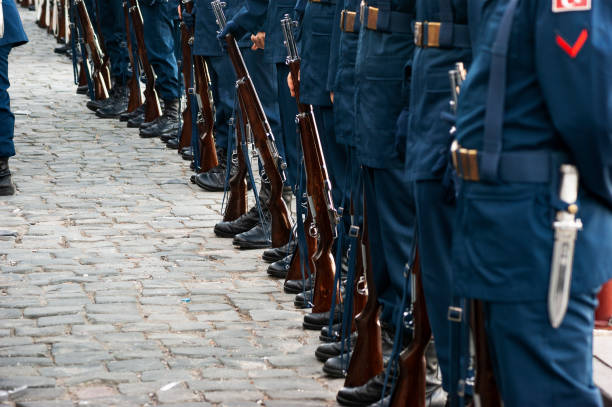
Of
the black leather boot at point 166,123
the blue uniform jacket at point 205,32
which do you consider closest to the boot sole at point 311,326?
the blue uniform jacket at point 205,32

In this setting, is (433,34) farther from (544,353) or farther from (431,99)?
(544,353)

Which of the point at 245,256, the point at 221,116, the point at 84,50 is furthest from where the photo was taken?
the point at 84,50

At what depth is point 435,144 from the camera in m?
3.61

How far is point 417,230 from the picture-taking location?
3.65 meters

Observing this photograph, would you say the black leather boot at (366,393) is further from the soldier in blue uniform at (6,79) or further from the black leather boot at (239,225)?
the soldier in blue uniform at (6,79)

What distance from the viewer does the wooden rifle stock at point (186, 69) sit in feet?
29.5

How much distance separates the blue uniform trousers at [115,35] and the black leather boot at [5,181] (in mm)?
3599

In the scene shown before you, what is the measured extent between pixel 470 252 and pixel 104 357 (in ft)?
8.26

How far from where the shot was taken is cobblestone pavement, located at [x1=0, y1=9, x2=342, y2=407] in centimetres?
475

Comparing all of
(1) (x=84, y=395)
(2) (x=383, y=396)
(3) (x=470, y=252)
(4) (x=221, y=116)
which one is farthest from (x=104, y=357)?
(4) (x=221, y=116)

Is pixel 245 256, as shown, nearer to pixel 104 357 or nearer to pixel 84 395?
pixel 104 357

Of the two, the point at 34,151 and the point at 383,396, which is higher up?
the point at 383,396

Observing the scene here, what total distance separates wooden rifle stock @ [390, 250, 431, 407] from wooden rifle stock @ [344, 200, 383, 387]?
599mm

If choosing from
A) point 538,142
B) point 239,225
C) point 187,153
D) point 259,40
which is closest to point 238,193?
point 239,225
